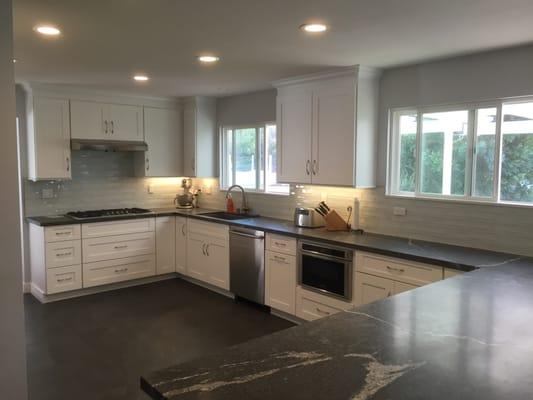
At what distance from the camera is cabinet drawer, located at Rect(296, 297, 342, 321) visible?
385 cm

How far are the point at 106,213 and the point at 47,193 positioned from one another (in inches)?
27.6

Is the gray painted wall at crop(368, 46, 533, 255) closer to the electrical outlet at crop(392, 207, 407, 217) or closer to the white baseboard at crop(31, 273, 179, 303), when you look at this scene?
the electrical outlet at crop(392, 207, 407, 217)

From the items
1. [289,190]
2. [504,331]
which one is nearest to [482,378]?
[504,331]

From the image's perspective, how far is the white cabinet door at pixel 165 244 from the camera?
5.59 metres

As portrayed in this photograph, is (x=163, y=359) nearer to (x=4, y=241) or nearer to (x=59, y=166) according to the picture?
(x=4, y=241)

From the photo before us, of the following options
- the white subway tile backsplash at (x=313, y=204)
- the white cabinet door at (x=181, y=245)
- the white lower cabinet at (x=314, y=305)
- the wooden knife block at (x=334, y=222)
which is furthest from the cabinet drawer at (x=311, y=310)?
the white cabinet door at (x=181, y=245)

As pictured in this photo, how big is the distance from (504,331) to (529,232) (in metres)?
1.69

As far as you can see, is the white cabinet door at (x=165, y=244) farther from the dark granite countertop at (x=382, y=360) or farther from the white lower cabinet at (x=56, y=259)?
the dark granite countertop at (x=382, y=360)

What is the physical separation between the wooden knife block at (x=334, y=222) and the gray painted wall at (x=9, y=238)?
268cm

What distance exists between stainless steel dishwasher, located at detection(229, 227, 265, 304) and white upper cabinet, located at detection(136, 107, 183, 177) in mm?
1657

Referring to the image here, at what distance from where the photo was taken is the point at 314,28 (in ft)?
8.87

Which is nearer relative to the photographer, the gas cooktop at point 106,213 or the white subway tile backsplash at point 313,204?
the white subway tile backsplash at point 313,204

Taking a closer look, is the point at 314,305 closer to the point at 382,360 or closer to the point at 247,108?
the point at 382,360

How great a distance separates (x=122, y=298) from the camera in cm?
500
